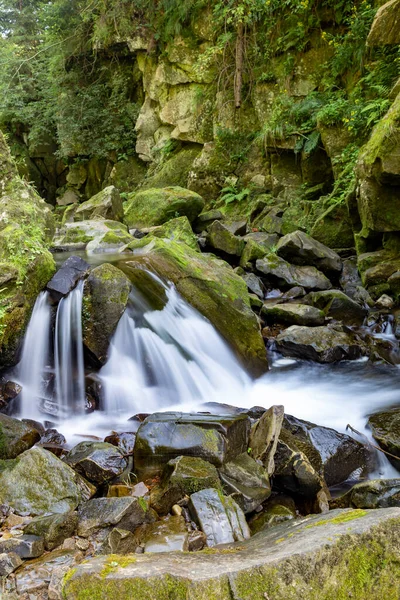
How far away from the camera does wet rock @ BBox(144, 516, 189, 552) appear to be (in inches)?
101

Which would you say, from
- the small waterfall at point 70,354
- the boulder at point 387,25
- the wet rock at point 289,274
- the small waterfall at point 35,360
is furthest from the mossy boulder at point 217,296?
the boulder at point 387,25

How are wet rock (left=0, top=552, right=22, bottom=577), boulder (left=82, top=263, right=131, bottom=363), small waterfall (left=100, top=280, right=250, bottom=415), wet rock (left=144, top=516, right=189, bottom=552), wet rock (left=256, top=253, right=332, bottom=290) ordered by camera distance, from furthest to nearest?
wet rock (left=256, top=253, right=332, bottom=290), boulder (left=82, top=263, right=131, bottom=363), small waterfall (left=100, top=280, right=250, bottom=415), wet rock (left=144, top=516, right=189, bottom=552), wet rock (left=0, top=552, right=22, bottom=577)

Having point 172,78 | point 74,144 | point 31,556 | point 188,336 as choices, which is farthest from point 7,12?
point 31,556

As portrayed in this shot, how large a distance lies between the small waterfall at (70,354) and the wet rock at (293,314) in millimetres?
3719

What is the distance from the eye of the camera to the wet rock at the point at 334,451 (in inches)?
152

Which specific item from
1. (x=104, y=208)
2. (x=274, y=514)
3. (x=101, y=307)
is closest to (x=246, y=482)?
(x=274, y=514)

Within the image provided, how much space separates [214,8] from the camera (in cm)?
1467

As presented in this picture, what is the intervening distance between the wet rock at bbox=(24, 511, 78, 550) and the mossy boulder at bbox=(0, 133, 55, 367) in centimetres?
243

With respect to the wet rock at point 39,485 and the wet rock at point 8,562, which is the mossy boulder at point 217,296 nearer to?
the wet rock at point 39,485

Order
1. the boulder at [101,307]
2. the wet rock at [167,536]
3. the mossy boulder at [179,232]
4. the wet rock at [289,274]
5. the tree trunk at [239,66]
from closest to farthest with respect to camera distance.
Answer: the wet rock at [167,536] → the boulder at [101,307] → the wet rock at [289,274] → the mossy boulder at [179,232] → the tree trunk at [239,66]

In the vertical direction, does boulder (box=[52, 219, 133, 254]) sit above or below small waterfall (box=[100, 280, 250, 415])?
above

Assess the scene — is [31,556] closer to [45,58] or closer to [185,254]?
A: [185,254]

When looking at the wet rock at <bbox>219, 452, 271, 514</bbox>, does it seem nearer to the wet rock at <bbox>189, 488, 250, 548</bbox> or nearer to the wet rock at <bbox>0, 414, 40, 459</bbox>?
the wet rock at <bbox>189, 488, 250, 548</bbox>

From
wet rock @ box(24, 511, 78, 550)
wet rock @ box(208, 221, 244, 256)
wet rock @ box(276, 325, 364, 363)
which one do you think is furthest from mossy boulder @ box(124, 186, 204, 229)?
wet rock @ box(24, 511, 78, 550)
